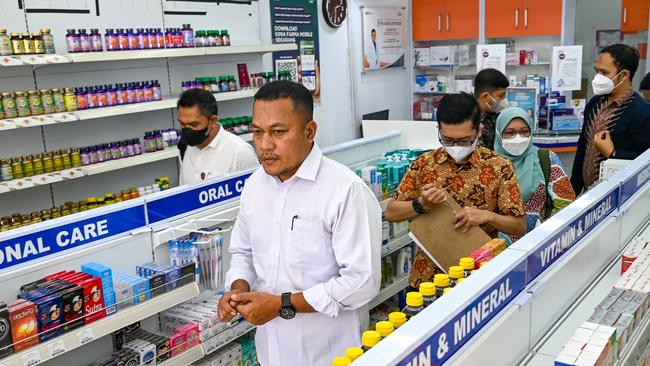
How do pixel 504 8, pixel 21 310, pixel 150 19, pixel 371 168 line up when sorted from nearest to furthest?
1. pixel 21 310
2. pixel 371 168
3. pixel 150 19
4. pixel 504 8

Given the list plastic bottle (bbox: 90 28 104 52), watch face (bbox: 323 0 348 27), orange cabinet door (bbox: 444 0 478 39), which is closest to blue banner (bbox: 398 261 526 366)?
plastic bottle (bbox: 90 28 104 52)

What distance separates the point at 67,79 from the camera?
5.40m

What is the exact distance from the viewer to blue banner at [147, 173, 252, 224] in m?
3.07

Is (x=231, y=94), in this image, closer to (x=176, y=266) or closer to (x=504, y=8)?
(x=176, y=266)

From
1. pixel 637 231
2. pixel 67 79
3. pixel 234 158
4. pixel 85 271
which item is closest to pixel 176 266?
pixel 85 271

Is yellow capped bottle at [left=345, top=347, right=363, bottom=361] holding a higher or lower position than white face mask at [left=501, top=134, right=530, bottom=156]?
lower

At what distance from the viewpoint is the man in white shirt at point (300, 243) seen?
80.1 inches

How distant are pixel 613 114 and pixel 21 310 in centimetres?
351

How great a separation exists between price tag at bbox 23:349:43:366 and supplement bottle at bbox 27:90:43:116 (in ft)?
9.46

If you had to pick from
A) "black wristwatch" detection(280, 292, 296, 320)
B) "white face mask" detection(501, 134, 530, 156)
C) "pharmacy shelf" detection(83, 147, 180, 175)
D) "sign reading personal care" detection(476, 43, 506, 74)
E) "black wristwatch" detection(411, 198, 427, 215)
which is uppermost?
"sign reading personal care" detection(476, 43, 506, 74)

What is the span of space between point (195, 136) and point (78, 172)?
5.34ft

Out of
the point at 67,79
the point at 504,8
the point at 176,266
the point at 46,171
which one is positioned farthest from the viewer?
the point at 504,8

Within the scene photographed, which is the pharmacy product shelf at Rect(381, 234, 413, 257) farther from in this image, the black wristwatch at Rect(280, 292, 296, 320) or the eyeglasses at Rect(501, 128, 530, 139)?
the black wristwatch at Rect(280, 292, 296, 320)

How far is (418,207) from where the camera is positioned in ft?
8.70
